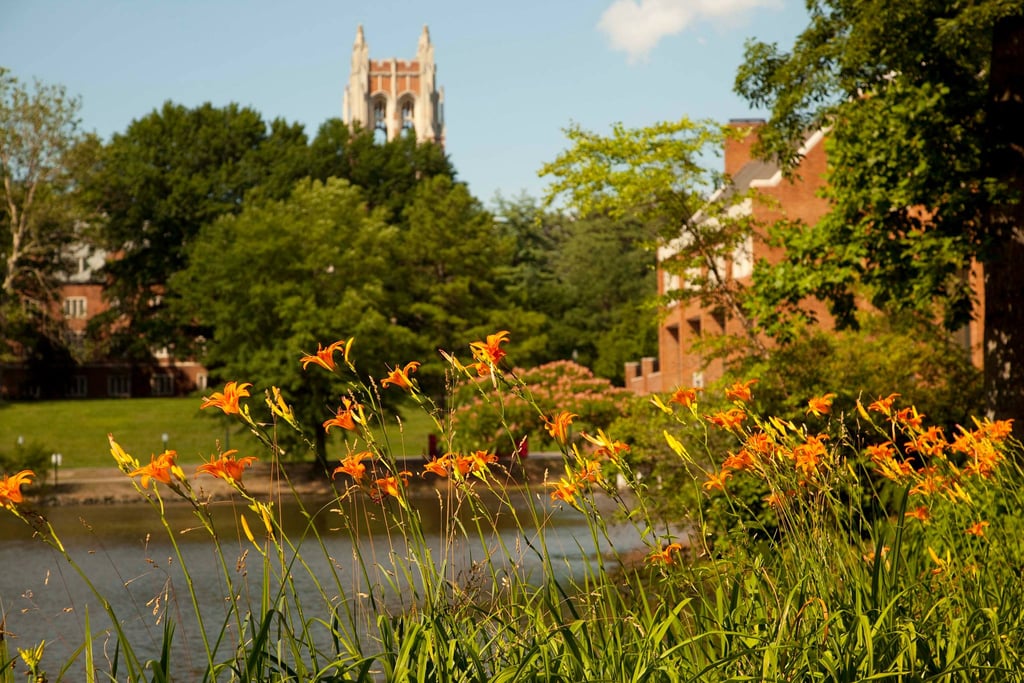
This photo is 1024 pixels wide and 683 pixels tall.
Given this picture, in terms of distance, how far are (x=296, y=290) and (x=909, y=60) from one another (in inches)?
1173

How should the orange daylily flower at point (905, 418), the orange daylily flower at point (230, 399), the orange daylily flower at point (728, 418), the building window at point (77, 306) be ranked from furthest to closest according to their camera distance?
the building window at point (77, 306)
the orange daylily flower at point (905, 418)
the orange daylily flower at point (728, 418)
the orange daylily flower at point (230, 399)

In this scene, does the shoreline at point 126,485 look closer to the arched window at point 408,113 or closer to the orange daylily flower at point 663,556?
the orange daylily flower at point 663,556

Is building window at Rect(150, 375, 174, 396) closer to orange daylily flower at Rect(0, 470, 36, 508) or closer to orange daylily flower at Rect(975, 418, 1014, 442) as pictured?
orange daylily flower at Rect(975, 418, 1014, 442)

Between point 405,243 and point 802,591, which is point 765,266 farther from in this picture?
point 405,243

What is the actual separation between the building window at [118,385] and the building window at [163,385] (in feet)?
5.25

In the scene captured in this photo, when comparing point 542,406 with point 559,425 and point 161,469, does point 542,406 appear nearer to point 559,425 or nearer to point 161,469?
point 559,425

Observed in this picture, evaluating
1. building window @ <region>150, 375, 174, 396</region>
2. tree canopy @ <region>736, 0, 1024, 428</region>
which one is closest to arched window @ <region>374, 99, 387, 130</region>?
building window @ <region>150, 375, 174, 396</region>

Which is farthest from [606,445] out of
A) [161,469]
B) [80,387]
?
[80,387]

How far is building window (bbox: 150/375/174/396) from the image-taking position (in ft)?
267

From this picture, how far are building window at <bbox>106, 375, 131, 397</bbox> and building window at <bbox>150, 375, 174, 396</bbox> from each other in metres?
1.60

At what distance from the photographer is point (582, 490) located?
434cm

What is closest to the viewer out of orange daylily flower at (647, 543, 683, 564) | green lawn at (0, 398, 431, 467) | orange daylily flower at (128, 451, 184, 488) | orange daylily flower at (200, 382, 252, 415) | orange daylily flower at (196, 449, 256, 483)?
orange daylily flower at (128, 451, 184, 488)

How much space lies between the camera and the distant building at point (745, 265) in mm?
24734

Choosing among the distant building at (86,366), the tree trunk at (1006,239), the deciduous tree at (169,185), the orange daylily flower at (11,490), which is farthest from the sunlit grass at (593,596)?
the deciduous tree at (169,185)
